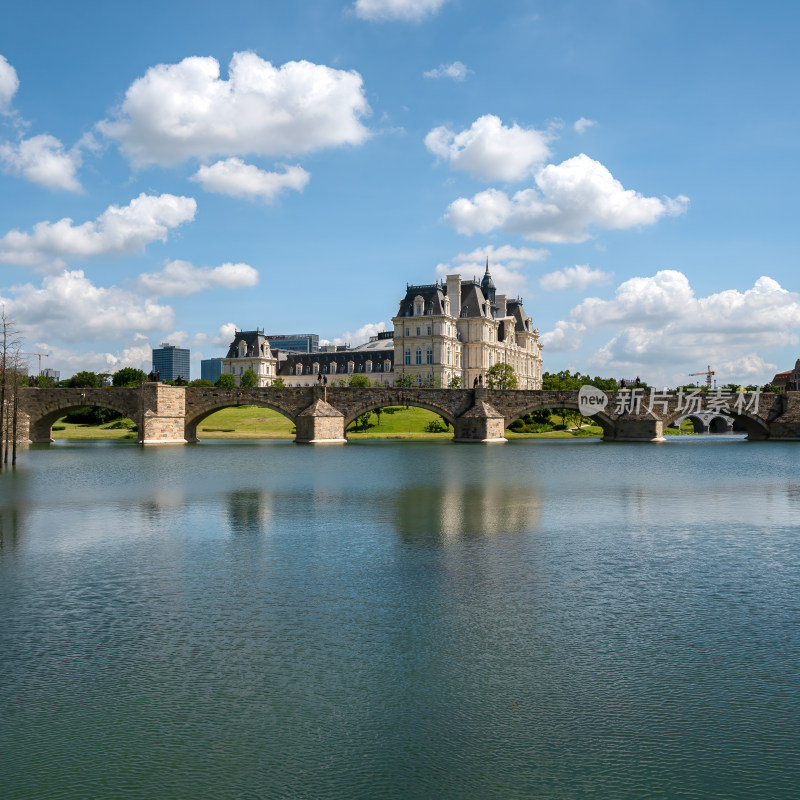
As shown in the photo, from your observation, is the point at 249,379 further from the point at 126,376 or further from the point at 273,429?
the point at 273,429

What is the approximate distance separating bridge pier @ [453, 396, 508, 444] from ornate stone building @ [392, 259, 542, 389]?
177ft

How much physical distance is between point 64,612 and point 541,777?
1008 centimetres

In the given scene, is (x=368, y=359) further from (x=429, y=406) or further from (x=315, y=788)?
(x=315, y=788)

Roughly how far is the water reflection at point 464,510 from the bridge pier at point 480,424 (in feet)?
140

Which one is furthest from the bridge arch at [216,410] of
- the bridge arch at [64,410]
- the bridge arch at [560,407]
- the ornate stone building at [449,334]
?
the ornate stone building at [449,334]

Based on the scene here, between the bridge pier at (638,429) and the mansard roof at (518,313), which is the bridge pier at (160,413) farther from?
the mansard roof at (518,313)

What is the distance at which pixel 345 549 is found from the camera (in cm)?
2114

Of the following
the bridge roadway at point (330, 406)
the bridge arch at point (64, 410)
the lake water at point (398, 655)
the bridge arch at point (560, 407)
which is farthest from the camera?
the bridge arch at point (560, 407)

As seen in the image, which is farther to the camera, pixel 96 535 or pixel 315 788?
pixel 96 535

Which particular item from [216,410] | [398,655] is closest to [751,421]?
[216,410]

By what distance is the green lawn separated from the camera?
90500mm

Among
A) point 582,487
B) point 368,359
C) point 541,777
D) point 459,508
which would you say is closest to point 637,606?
point 541,777

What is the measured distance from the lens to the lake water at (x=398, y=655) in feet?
28.8

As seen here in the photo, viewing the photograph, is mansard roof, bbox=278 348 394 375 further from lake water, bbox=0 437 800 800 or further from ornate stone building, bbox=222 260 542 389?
lake water, bbox=0 437 800 800
